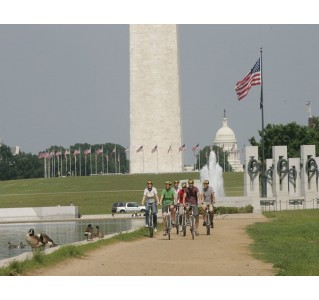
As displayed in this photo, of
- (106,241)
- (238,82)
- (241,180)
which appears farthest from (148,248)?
(241,180)

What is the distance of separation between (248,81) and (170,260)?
36.5 metres

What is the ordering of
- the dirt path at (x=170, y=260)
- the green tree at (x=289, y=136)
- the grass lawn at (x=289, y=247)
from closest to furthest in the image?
the dirt path at (x=170, y=260) < the grass lawn at (x=289, y=247) < the green tree at (x=289, y=136)

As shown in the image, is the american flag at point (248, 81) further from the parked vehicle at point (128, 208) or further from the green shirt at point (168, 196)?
the green shirt at point (168, 196)

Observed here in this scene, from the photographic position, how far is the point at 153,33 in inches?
4208

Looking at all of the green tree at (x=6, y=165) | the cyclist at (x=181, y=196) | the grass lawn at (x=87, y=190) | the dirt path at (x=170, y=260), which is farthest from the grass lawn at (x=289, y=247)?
the green tree at (x=6, y=165)

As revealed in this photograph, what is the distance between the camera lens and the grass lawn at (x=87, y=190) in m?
77.1

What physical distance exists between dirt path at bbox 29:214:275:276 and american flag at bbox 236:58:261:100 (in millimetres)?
28754

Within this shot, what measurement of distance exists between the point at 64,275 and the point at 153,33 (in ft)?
306

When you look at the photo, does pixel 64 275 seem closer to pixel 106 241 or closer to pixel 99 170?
pixel 106 241

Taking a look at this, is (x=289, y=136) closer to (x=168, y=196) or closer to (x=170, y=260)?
(x=168, y=196)

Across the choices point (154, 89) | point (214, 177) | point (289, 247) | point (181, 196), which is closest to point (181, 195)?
point (181, 196)

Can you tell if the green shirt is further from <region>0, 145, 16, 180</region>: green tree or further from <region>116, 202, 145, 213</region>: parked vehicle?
<region>0, 145, 16, 180</region>: green tree

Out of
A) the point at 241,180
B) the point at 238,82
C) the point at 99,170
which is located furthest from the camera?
the point at 99,170

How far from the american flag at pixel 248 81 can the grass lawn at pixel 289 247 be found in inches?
906
